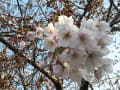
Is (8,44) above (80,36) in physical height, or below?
below

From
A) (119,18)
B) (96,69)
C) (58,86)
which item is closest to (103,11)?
(119,18)

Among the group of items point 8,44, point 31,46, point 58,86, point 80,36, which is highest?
point 80,36

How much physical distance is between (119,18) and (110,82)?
127 inches

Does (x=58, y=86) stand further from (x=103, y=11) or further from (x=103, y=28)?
(x=103, y=11)

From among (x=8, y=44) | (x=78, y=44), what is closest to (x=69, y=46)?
(x=78, y=44)

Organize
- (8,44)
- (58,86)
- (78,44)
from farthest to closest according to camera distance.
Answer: (58,86)
(8,44)
(78,44)

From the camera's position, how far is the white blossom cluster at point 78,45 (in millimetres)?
1192

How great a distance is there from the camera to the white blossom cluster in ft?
3.91

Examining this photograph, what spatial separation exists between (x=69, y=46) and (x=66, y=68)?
8.5 inches

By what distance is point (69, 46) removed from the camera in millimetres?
1197

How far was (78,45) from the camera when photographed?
1.19 meters

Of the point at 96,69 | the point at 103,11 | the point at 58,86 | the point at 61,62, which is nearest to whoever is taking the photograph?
the point at 61,62

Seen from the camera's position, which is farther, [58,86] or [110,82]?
[110,82]

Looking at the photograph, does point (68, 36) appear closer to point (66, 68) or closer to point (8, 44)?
point (66, 68)
